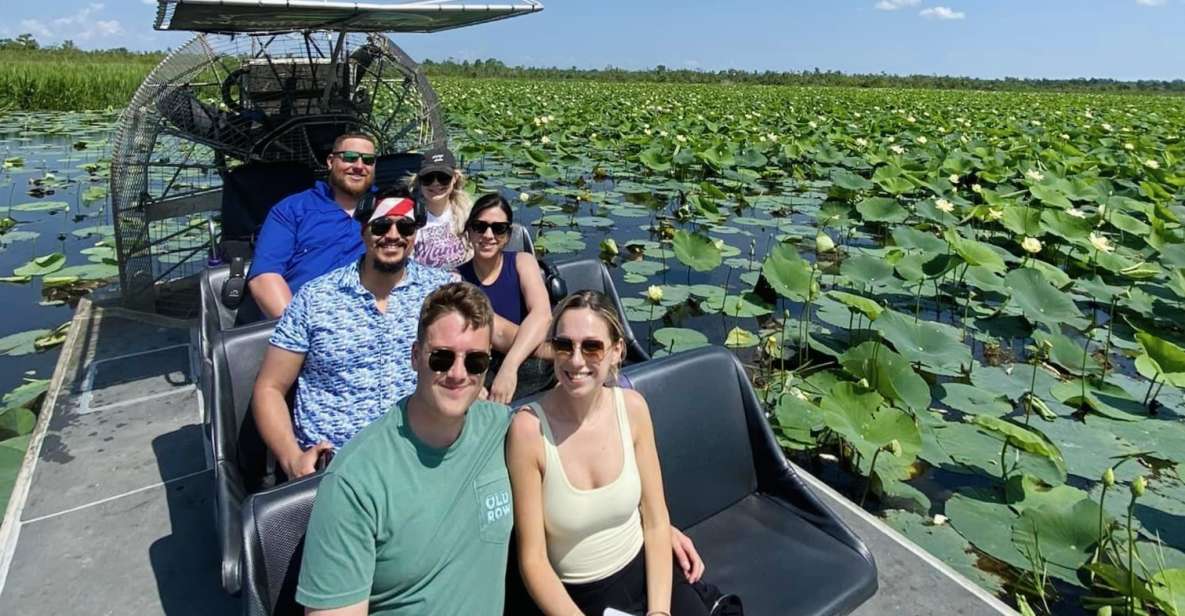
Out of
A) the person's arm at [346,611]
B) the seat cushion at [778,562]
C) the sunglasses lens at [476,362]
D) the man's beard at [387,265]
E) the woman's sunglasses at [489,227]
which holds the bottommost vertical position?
the seat cushion at [778,562]

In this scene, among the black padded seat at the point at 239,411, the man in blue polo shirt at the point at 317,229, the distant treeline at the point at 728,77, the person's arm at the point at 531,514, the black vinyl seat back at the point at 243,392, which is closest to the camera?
the person's arm at the point at 531,514

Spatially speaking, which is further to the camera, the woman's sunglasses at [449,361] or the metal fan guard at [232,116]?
the metal fan guard at [232,116]

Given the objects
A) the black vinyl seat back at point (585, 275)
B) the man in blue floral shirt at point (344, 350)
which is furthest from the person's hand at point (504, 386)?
the black vinyl seat back at point (585, 275)

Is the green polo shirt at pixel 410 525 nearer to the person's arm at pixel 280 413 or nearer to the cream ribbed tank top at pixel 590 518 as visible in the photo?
the cream ribbed tank top at pixel 590 518

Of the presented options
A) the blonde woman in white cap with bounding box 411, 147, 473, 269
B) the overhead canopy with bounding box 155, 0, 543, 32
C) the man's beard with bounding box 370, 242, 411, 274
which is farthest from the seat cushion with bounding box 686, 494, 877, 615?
the overhead canopy with bounding box 155, 0, 543, 32

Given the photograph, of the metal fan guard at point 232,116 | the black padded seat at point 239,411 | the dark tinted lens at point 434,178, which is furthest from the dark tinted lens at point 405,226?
the metal fan guard at point 232,116

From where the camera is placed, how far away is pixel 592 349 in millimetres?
1510

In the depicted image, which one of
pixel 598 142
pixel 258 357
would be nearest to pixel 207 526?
pixel 258 357

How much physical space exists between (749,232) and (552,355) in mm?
5790

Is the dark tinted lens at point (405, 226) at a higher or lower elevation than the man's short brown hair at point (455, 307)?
higher

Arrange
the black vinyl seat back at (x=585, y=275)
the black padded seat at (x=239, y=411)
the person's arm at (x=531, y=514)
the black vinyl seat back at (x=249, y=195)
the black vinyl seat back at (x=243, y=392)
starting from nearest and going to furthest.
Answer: the person's arm at (x=531, y=514) → the black padded seat at (x=239, y=411) → the black vinyl seat back at (x=243, y=392) → the black vinyl seat back at (x=585, y=275) → the black vinyl seat back at (x=249, y=195)

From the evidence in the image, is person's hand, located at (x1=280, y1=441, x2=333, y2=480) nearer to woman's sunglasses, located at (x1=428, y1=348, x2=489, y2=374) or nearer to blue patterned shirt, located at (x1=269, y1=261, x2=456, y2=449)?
blue patterned shirt, located at (x1=269, y1=261, x2=456, y2=449)

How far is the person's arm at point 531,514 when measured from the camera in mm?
1454

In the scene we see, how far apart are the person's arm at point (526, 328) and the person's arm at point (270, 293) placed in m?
0.86
